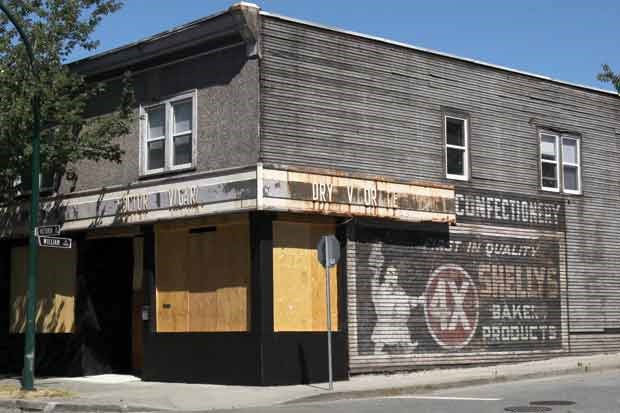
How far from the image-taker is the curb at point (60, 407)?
16337 millimetres

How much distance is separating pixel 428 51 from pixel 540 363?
24.6 ft

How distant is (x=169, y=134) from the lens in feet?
69.7

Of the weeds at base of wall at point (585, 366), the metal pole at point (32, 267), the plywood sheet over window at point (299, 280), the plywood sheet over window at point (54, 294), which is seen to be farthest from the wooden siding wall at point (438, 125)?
the plywood sheet over window at point (54, 294)

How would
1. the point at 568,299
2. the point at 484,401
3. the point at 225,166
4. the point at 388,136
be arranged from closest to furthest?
1. the point at 484,401
2. the point at 225,166
3. the point at 388,136
4. the point at 568,299

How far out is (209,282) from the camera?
20.4 meters

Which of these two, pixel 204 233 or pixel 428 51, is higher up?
pixel 428 51

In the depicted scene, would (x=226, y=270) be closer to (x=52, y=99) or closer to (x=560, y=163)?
(x=52, y=99)

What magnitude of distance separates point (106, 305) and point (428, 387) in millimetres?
8704

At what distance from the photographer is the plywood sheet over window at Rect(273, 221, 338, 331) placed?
19.5m

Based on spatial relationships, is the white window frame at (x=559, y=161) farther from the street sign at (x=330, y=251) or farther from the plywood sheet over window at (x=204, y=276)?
the plywood sheet over window at (x=204, y=276)

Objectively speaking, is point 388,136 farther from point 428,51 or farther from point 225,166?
point 225,166

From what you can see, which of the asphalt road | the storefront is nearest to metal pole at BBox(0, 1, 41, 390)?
the storefront

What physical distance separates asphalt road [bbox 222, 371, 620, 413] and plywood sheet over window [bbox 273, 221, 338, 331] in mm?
2951

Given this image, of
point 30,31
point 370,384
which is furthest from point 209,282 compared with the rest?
point 30,31
